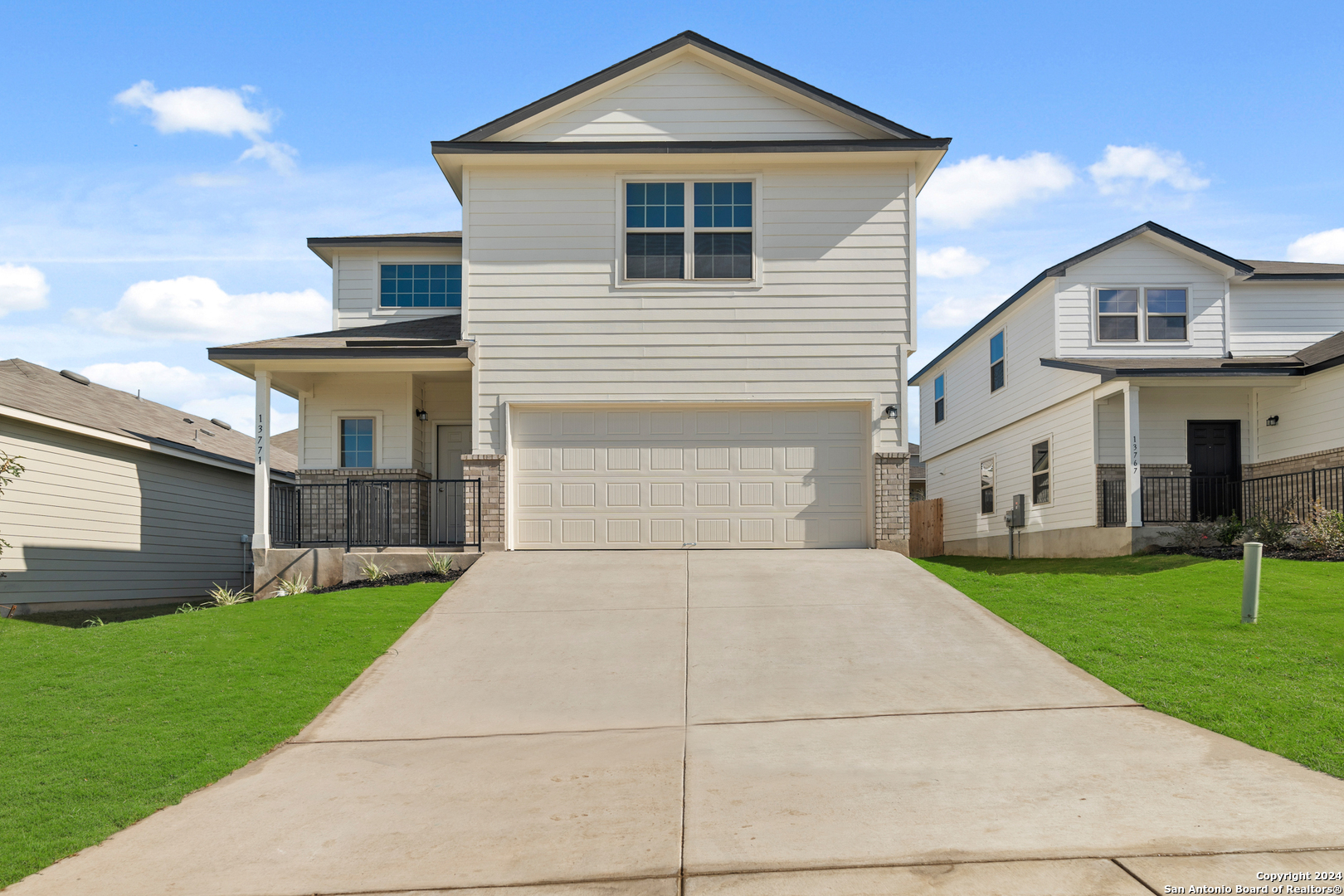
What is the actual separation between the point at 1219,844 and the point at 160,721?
7.09 meters

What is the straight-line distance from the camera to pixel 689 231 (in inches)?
582

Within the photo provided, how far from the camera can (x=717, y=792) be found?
5730mm

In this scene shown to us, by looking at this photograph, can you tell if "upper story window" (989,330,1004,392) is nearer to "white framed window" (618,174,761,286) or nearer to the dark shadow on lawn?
the dark shadow on lawn

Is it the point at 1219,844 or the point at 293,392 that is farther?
the point at 293,392

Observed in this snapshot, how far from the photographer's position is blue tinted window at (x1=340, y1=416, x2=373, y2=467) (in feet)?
53.8

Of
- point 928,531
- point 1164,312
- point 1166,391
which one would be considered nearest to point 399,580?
point 1166,391

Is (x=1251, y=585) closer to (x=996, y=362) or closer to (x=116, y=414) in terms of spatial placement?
(x=996, y=362)

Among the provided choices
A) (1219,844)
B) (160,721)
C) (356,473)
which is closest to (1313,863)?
(1219,844)

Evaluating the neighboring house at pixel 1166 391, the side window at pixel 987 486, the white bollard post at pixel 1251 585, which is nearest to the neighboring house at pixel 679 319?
the white bollard post at pixel 1251 585

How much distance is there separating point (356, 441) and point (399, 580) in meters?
3.96

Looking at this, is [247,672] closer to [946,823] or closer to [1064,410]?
[946,823]

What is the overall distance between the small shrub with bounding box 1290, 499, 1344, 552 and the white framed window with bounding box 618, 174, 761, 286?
9.31 metres

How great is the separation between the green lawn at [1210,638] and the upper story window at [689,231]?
5491mm

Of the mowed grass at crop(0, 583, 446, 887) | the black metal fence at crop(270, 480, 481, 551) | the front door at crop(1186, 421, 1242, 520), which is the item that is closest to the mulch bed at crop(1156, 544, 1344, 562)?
the front door at crop(1186, 421, 1242, 520)
